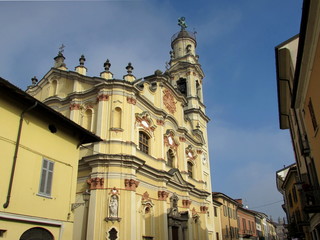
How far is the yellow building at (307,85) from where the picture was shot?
354 inches

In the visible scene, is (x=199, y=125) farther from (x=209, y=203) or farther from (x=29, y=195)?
(x=29, y=195)

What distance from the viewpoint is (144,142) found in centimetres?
2392

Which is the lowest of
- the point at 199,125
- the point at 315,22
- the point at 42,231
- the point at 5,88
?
A: the point at 42,231

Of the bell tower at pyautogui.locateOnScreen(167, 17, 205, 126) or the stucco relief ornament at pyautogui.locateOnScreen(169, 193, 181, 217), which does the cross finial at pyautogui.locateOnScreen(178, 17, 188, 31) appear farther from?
the stucco relief ornament at pyautogui.locateOnScreen(169, 193, 181, 217)

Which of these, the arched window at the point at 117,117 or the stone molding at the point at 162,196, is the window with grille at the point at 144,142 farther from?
the stone molding at the point at 162,196

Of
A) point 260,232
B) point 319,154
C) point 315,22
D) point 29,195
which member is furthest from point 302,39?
point 260,232

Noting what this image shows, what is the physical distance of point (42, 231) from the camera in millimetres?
10570

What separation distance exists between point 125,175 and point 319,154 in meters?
11.9

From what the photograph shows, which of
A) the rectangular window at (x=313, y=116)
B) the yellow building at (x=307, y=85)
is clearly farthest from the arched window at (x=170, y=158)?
the rectangular window at (x=313, y=116)

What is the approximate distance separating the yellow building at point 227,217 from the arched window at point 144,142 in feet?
64.2

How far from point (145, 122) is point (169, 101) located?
16.6ft

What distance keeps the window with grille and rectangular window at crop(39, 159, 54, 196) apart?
1208 cm

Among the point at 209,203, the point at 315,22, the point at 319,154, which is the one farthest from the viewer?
the point at 209,203

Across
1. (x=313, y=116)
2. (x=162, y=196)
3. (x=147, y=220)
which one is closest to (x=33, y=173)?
(x=313, y=116)
